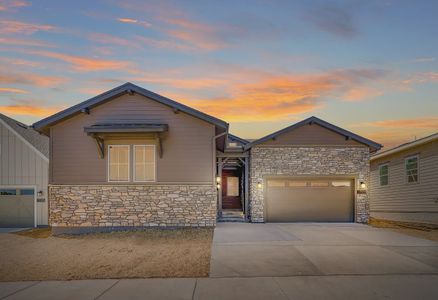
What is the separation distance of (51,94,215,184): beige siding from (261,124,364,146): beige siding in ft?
15.8

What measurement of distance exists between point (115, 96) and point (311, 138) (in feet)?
34.1

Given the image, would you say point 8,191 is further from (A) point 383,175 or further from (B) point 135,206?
(A) point 383,175

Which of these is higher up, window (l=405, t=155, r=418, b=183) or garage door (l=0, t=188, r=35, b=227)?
window (l=405, t=155, r=418, b=183)

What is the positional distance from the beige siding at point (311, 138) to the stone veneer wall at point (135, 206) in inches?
222

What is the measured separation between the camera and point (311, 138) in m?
17.9

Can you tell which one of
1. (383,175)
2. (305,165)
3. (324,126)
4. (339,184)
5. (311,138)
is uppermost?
(324,126)

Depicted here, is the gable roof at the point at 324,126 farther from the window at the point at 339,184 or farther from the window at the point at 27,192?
the window at the point at 27,192

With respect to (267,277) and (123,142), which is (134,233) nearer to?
(123,142)

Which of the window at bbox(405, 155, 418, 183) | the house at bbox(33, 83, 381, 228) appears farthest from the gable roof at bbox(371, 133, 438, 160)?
the house at bbox(33, 83, 381, 228)

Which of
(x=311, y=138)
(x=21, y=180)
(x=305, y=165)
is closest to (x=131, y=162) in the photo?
(x=21, y=180)

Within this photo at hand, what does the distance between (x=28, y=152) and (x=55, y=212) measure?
4.38m

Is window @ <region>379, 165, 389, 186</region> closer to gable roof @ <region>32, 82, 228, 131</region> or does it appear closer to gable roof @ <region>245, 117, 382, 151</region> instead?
gable roof @ <region>245, 117, 382, 151</region>

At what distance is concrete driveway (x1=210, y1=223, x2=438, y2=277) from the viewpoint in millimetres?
7555

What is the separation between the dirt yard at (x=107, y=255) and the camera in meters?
7.55
